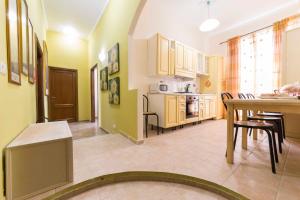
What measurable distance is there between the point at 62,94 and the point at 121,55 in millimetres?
3718

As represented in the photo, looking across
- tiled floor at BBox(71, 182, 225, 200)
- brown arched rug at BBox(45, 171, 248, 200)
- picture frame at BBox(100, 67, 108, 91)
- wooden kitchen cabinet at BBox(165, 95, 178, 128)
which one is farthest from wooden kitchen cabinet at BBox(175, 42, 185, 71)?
tiled floor at BBox(71, 182, 225, 200)

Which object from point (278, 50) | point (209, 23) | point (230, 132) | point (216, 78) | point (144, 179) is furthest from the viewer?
point (216, 78)

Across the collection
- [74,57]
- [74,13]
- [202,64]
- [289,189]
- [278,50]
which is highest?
[74,13]

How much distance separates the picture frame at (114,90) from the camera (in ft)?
11.2

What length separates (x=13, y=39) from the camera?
1.46 meters

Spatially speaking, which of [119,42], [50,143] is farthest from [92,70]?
[50,143]

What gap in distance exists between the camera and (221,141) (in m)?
2.83

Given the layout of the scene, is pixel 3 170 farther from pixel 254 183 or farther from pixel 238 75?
pixel 238 75

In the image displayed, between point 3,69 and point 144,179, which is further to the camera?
point 144,179

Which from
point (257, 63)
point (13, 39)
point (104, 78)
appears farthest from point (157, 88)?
point (257, 63)

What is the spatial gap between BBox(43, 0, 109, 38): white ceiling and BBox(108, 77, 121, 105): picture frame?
205 centimetres

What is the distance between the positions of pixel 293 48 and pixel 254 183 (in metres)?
3.28

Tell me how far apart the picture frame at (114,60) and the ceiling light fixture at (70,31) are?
253cm

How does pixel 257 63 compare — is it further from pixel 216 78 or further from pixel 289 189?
pixel 289 189
